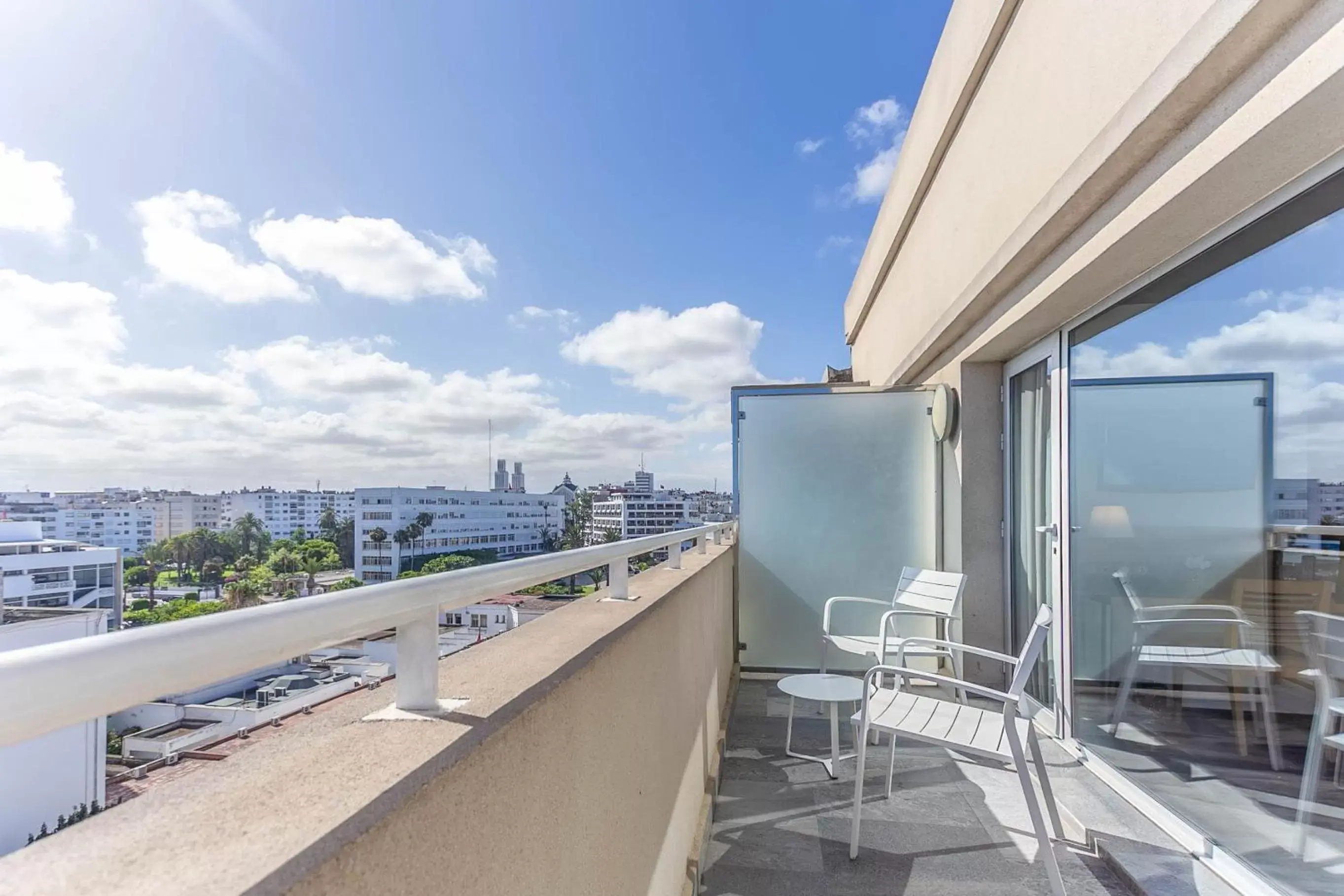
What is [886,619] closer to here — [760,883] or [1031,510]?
[1031,510]

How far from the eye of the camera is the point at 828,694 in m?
3.34

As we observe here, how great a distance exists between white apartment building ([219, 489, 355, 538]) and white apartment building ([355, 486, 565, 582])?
0.77 ft

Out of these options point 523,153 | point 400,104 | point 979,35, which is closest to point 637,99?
point 523,153

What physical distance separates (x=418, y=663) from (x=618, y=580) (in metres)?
1.07

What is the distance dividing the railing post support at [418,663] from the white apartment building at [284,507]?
2.84 metres

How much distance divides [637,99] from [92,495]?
909 centimetres

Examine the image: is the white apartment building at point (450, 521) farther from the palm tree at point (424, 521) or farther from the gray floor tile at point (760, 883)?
the gray floor tile at point (760, 883)

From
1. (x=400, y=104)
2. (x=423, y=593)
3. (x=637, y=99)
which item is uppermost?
(x=400, y=104)

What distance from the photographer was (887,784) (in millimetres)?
3156

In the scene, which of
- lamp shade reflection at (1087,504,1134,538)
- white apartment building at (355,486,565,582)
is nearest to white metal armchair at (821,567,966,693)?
lamp shade reflection at (1087,504,1134,538)

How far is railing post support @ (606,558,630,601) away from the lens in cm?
186

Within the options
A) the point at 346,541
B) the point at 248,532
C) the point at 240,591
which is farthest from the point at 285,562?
the point at 248,532

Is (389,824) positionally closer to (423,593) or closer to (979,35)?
(423,593)

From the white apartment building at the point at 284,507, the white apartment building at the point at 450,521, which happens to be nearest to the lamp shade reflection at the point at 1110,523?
the white apartment building at the point at 450,521
